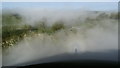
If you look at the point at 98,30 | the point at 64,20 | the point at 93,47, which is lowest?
→ the point at 93,47

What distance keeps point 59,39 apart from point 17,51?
7.29 ft

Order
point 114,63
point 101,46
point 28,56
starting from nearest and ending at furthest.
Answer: point 114,63 < point 28,56 < point 101,46

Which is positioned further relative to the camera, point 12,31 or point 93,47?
point 93,47

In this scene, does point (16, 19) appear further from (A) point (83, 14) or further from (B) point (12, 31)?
(A) point (83, 14)

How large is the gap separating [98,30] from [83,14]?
105 centimetres

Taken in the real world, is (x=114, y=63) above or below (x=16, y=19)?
below

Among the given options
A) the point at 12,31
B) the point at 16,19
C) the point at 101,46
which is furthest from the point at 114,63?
the point at 16,19

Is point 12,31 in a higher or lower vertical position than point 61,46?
higher

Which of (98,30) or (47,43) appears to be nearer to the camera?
(47,43)

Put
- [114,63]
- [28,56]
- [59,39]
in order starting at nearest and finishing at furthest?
[114,63] < [28,56] < [59,39]

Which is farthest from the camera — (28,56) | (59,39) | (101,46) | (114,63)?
(59,39)

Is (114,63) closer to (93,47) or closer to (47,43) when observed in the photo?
(93,47)

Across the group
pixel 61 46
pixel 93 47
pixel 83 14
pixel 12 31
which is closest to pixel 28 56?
pixel 12 31

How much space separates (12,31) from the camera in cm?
705
